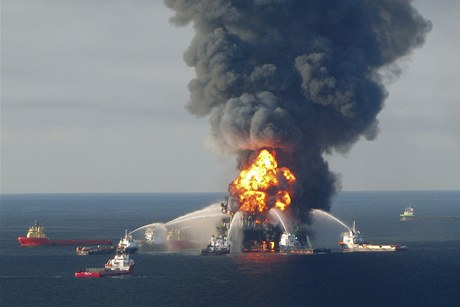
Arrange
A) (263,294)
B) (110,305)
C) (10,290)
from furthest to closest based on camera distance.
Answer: (10,290), (263,294), (110,305)

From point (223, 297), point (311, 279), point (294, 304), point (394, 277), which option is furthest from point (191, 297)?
point (394, 277)

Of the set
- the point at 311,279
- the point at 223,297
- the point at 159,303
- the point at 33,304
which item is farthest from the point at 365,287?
the point at 33,304

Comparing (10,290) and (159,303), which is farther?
(10,290)

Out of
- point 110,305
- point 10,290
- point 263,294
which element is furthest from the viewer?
point 10,290

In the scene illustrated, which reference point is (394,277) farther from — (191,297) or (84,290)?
(84,290)

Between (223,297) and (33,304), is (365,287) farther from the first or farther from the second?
(33,304)

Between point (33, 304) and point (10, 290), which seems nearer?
point (33, 304)

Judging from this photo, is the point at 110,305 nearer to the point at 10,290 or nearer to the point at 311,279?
the point at 10,290
